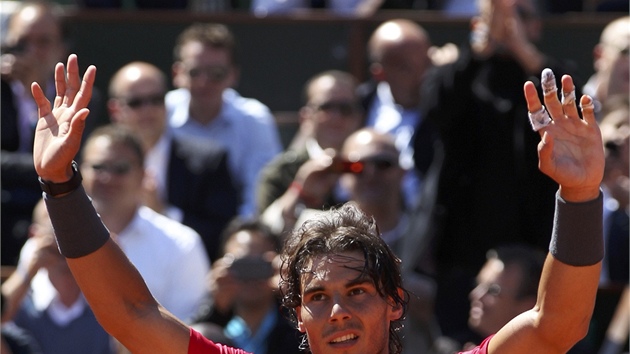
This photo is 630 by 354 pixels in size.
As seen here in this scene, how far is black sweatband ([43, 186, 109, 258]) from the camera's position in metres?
3.37

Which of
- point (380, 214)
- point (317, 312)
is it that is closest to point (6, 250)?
point (380, 214)

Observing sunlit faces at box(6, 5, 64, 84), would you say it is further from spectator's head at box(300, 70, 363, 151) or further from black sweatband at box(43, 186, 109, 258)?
black sweatband at box(43, 186, 109, 258)

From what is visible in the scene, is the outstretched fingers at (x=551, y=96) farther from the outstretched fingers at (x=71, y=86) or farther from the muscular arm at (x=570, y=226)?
the outstretched fingers at (x=71, y=86)

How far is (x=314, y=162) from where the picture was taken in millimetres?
6219

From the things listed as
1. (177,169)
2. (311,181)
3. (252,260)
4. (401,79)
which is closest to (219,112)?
(177,169)

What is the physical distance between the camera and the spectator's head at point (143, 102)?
6828 millimetres

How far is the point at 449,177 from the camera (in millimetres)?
6223

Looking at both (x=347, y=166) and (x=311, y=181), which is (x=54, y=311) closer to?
(x=311, y=181)

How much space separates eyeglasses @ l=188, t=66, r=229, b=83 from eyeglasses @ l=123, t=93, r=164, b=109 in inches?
12.5

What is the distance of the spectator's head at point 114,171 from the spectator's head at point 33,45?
1.02 meters

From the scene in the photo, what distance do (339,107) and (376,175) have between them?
29.3 inches

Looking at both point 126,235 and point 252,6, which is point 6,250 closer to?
point 126,235

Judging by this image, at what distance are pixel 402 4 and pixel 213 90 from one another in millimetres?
1438

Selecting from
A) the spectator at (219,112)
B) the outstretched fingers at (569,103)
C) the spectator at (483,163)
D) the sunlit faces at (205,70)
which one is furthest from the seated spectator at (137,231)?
the outstretched fingers at (569,103)
